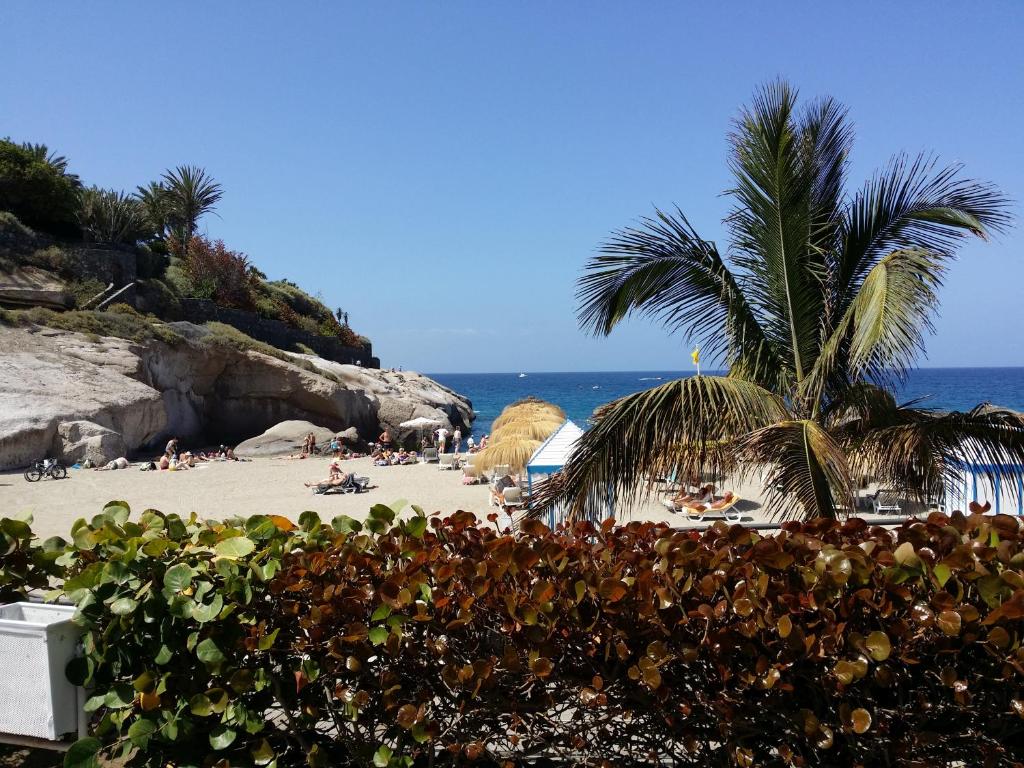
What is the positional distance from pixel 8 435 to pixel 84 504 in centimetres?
675

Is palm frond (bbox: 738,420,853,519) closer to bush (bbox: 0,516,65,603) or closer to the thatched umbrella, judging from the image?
bush (bbox: 0,516,65,603)

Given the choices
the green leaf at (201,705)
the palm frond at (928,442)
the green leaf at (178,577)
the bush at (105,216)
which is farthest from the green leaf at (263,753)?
the bush at (105,216)

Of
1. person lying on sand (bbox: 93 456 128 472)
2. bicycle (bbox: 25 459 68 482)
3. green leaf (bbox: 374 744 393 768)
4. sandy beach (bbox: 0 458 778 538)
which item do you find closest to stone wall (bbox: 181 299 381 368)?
person lying on sand (bbox: 93 456 128 472)

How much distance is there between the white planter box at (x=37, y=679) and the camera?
8.52 ft

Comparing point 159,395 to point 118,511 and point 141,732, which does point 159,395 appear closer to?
point 118,511

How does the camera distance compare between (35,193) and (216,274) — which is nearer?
(35,193)

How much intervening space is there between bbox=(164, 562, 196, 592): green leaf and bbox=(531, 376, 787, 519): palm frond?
2.30 meters

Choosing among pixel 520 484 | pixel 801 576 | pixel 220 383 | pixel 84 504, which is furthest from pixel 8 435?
pixel 801 576

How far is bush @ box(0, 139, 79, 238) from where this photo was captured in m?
35.4

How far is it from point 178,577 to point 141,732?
0.56m

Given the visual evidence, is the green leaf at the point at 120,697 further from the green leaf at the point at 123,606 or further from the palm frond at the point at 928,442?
the palm frond at the point at 928,442

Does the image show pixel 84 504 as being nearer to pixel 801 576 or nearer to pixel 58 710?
pixel 58 710

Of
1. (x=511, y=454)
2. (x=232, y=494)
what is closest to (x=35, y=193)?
(x=232, y=494)

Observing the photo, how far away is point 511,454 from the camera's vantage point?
18062 millimetres
